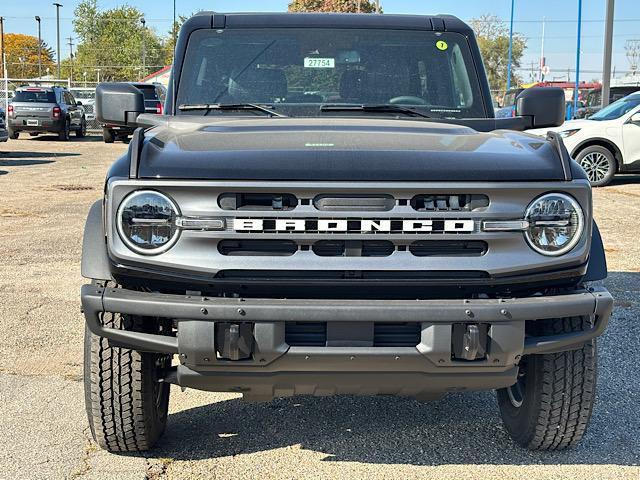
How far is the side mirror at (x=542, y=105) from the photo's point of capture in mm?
4676

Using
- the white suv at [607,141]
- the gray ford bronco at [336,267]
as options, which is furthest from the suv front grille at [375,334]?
the white suv at [607,141]

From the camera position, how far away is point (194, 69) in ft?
15.7

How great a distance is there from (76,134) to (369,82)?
1115 inches

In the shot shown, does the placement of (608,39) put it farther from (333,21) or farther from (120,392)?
(120,392)

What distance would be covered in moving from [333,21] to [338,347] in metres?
2.44

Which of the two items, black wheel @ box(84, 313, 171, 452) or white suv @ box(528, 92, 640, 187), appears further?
white suv @ box(528, 92, 640, 187)

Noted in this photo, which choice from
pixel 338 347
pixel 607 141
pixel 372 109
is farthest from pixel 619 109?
pixel 338 347

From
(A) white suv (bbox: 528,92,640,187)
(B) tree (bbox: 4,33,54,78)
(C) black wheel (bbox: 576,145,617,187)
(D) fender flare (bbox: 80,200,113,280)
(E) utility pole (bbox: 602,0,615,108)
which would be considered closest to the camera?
(D) fender flare (bbox: 80,200,113,280)

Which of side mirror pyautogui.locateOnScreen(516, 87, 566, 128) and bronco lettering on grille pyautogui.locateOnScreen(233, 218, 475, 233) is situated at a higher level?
side mirror pyautogui.locateOnScreen(516, 87, 566, 128)

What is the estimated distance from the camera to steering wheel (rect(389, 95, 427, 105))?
4.66 metres

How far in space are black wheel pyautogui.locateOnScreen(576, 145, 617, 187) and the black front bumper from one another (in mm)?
12993

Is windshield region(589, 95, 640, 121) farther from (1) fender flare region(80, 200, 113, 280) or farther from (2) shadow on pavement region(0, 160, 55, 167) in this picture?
(1) fender flare region(80, 200, 113, 280)

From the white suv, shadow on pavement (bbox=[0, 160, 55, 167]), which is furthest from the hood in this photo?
shadow on pavement (bbox=[0, 160, 55, 167])

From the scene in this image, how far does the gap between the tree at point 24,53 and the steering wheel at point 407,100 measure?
87.4 meters
